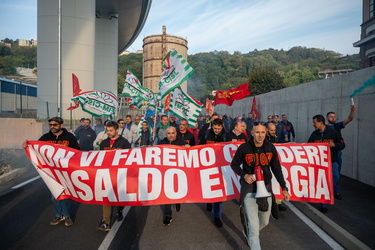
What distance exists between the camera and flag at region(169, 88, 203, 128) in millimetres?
10672

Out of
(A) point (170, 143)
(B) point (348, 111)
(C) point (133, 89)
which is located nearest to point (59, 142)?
(A) point (170, 143)

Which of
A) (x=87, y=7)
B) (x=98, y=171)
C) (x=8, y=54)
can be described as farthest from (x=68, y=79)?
(x=8, y=54)

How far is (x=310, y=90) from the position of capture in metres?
10.9

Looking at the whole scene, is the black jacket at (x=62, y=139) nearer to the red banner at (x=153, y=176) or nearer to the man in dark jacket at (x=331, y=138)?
the red banner at (x=153, y=176)

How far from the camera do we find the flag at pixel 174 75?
8844 millimetres

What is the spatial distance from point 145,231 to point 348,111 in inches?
270

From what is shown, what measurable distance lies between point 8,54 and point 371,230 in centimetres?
12557

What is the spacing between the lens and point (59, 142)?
5133 mm

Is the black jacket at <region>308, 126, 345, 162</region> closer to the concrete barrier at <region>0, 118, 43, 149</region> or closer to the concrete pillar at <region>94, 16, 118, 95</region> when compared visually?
the concrete barrier at <region>0, 118, 43, 149</region>

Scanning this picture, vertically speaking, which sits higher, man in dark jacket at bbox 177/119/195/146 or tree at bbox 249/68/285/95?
tree at bbox 249/68/285/95

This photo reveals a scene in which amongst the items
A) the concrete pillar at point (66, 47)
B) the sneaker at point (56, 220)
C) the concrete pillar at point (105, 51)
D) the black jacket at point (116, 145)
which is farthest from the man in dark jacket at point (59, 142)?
the concrete pillar at point (105, 51)

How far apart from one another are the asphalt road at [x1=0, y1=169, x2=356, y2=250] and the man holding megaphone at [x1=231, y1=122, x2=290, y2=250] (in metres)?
0.70

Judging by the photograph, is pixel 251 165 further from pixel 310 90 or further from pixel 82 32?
pixel 82 32

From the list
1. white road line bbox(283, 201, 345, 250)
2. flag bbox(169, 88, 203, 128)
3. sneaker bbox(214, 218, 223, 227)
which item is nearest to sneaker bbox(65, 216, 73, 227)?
sneaker bbox(214, 218, 223, 227)
